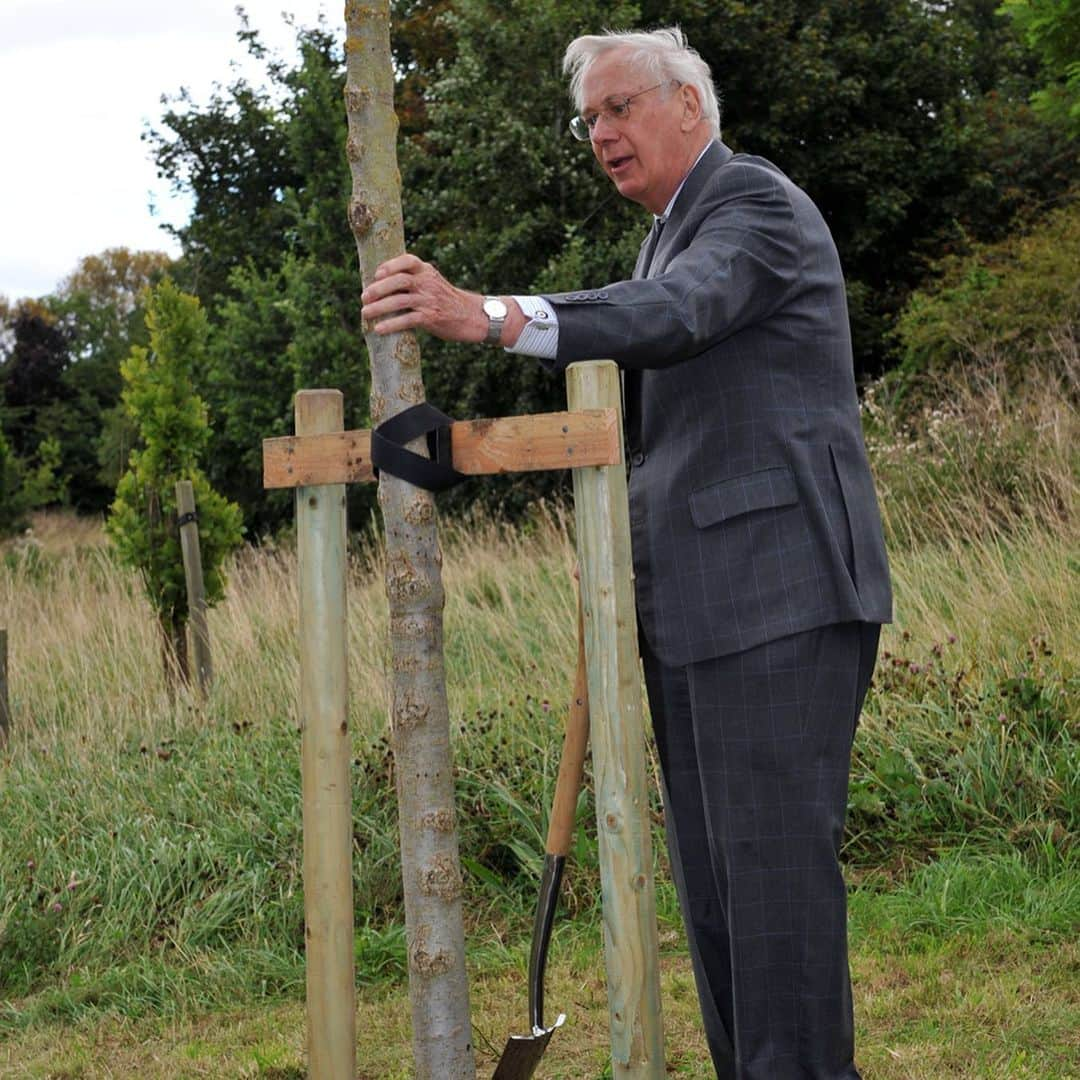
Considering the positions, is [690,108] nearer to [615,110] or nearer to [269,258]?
[615,110]

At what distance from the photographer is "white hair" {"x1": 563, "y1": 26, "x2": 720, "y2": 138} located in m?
2.63

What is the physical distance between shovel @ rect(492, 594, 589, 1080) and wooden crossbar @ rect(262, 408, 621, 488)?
443 mm

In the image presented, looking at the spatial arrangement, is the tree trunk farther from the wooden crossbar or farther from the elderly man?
the elderly man

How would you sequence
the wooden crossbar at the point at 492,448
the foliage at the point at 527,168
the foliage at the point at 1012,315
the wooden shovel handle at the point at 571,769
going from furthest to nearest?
1. the foliage at the point at 527,168
2. the foliage at the point at 1012,315
3. the wooden shovel handle at the point at 571,769
4. the wooden crossbar at the point at 492,448

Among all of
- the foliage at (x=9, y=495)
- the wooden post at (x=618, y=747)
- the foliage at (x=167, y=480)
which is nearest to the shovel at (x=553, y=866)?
the wooden post at (x=618, y=747)

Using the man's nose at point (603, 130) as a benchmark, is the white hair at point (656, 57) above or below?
above

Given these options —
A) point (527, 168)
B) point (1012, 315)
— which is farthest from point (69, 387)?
point (1012, 315)

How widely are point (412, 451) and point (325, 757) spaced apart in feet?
1.96

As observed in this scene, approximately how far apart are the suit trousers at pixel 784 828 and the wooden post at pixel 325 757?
0.67 metres

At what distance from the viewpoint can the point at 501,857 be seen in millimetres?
4980

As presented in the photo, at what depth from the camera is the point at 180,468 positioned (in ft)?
26.3

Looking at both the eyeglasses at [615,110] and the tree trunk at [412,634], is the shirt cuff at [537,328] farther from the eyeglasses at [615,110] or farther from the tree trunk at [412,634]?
the eyeglasses at [615,110]

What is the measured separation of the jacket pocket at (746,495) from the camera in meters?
2.52

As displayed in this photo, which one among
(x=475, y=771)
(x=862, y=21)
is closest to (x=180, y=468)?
(x=475, y=771)
